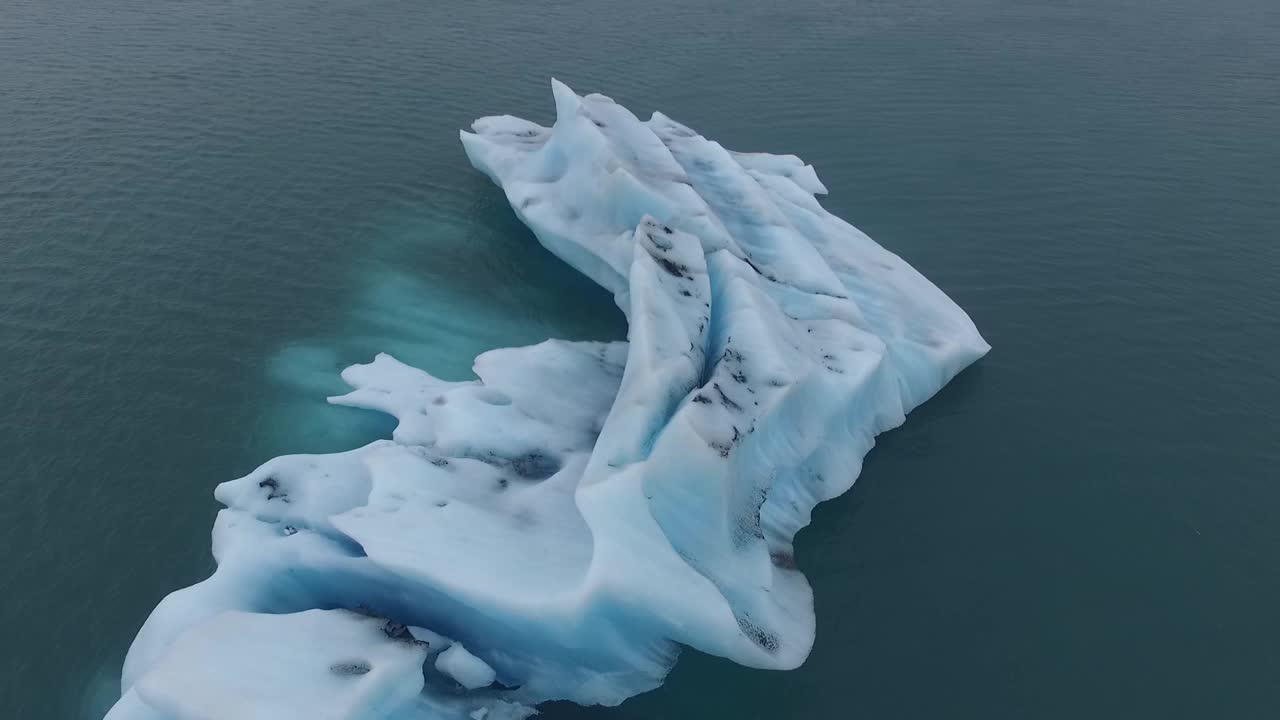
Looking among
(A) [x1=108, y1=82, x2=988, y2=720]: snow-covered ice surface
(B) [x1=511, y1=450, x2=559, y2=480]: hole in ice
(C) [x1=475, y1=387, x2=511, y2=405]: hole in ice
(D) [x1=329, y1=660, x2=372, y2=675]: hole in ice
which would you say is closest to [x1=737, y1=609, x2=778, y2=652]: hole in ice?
(A) [x1=108, y1=82, x2=988, y2=720]: snow-covered ice surface

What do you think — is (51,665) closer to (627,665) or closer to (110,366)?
(110,366)

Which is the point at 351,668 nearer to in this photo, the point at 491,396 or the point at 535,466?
the point at 535,466

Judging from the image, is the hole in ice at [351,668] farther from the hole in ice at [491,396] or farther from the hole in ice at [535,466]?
the hole in ice at [491,396]

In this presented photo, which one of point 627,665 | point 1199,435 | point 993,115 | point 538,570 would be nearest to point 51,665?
point 538,570

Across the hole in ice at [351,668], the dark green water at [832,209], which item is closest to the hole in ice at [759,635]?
the dark green water at [832,209]

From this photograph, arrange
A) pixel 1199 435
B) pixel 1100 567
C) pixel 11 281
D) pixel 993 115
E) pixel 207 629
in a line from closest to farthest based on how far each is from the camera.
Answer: pixel 207 629
pixel 1100 567
pixel 1199 435
pixel 11 281
pixel 993 115

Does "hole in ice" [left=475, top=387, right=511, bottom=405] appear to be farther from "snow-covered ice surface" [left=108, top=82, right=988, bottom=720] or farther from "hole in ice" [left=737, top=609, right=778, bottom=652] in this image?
"hole in ice" [left=737, top=609, right=778, bottom=652]
